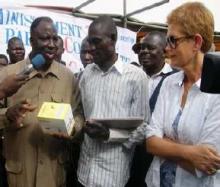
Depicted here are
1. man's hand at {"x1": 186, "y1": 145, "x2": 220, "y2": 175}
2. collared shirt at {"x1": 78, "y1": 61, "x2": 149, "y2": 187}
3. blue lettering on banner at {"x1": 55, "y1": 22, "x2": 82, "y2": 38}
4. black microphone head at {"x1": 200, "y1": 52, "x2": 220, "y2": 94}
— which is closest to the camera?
black microphone head at {"x1": 200, "y1": 52, "x2": 220, "y2": 94}

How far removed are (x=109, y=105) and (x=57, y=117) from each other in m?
0.43

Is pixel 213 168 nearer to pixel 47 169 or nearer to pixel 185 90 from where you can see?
pixel 185 90

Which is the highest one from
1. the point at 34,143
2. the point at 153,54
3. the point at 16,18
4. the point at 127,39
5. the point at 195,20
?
the point at 16,18

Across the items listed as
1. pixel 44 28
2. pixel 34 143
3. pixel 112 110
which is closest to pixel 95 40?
pixel 44 28

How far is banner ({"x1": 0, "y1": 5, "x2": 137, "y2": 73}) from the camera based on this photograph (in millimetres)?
5293

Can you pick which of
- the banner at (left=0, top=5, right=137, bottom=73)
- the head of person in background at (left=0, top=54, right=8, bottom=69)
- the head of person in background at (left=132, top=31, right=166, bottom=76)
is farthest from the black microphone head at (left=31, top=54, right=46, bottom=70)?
the banner at (left=0, top=5, right=137, bottom=73)

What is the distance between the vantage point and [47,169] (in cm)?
250

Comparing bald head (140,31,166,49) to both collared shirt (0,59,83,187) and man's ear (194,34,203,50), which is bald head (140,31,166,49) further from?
man's ear (194,34,203,50)

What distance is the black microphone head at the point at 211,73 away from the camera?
1.06 m

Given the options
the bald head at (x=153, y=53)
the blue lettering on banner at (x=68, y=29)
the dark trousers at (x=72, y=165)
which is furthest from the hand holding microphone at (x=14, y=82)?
the blue lettering on banner at (x=68, y=29)

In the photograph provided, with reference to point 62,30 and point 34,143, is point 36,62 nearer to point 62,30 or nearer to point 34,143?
point 34,143

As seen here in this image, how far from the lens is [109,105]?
247cm

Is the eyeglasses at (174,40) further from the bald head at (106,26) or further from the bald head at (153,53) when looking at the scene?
the bald head at (153,53)

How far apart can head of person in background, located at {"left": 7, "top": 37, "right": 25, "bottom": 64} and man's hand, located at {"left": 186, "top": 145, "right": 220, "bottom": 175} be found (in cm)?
346
